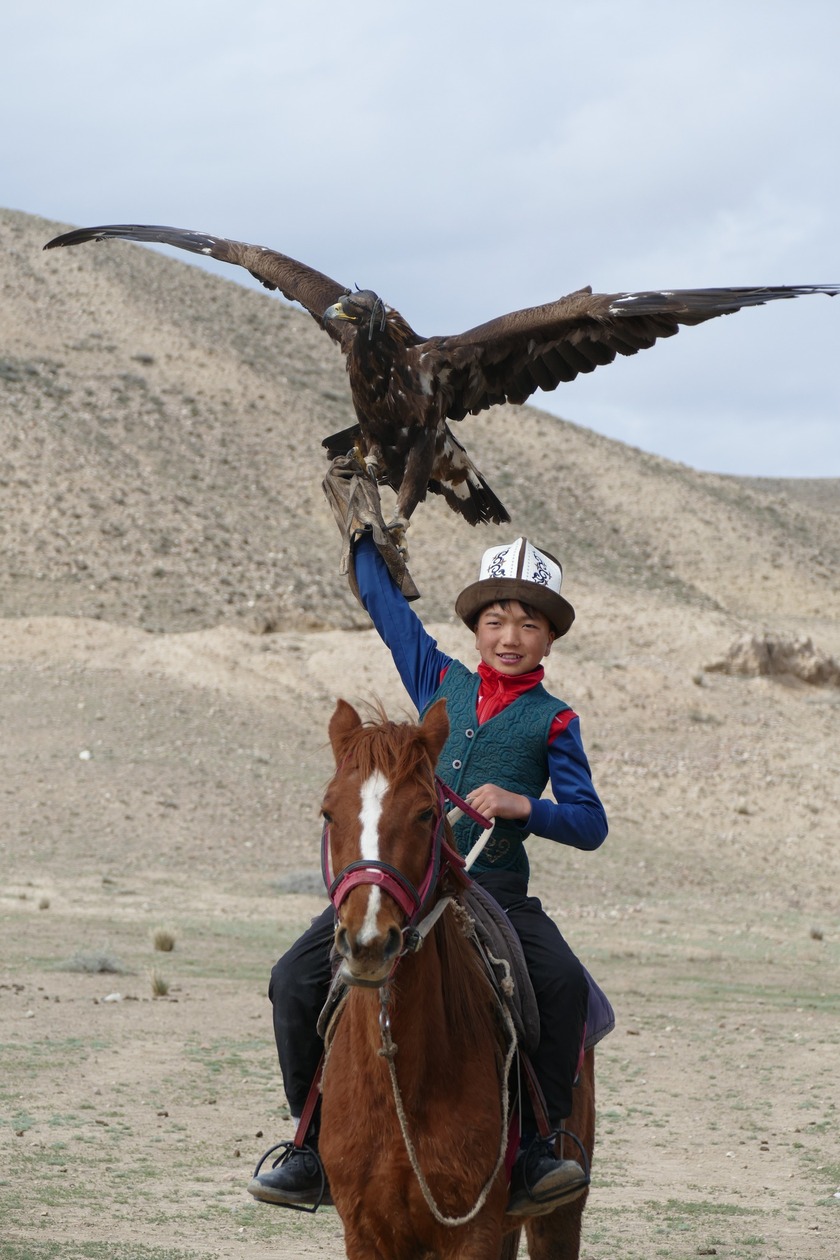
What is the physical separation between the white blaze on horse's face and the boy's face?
1206mm

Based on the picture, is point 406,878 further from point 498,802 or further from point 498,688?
point 498,688

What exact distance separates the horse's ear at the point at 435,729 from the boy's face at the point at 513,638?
87cm

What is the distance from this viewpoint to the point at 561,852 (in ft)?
75.7

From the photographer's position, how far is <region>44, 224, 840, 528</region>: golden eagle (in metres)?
8.05

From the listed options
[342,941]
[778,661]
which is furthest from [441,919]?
[778,661]

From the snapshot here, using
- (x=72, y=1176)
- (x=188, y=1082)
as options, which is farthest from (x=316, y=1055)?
(x=188, y=1082)

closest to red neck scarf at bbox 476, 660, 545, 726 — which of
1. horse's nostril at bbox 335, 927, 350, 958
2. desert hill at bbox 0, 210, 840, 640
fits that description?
horse's nostril at bbox 335, 927, 350, 958

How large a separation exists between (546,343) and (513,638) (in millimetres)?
4120

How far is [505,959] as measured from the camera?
4.49m

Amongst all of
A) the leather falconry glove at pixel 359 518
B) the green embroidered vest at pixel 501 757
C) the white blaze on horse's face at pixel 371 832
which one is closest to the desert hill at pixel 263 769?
the green embroidered vest at pixel 501 757

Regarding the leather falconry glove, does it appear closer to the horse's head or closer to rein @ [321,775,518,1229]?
rein @ [321,775,518,1229]

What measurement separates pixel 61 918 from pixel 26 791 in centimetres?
584

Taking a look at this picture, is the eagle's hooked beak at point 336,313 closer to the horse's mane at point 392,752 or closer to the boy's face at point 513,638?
the boy's face at point 513,638

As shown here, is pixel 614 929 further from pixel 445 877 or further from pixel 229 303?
pixel 229 303
